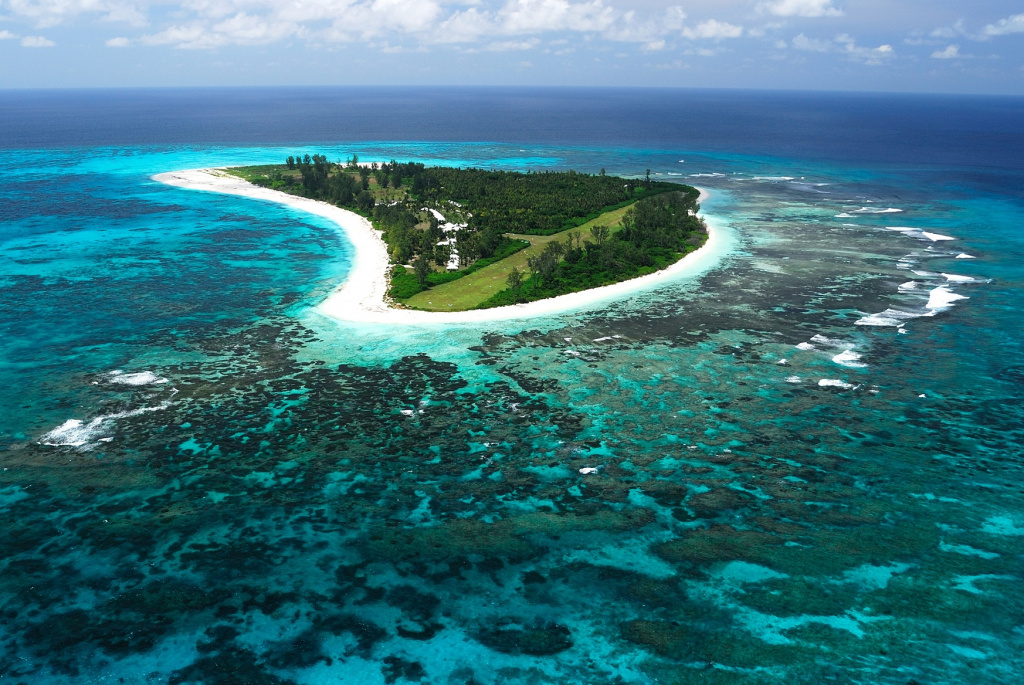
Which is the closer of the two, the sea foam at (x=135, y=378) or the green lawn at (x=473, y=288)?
the sea foam at (x=135, y=378)

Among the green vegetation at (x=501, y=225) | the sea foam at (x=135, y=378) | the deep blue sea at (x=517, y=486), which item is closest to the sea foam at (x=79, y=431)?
the deep blue sea at (x=517, y=486)

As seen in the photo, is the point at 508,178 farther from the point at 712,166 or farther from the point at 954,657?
the point at 954,657

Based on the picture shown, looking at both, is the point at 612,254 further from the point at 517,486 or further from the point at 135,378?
the point at 135,378

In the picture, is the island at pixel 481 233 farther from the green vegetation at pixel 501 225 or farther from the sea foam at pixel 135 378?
the sea foam at pixel 135 378

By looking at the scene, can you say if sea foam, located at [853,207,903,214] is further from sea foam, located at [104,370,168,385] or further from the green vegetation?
sea foam, located at [104,370,168,385]

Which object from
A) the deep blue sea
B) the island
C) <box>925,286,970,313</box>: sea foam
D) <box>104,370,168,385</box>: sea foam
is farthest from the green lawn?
<box>925,286,970,313</box>: sea foam
